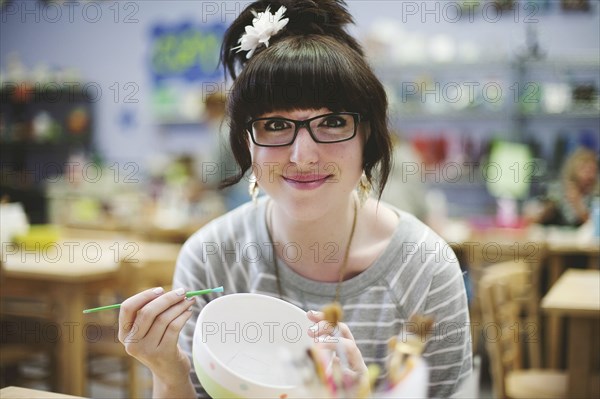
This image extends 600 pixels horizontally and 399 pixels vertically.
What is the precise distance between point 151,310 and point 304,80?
480mm

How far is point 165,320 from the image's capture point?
3.48 feet

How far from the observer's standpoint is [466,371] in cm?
133

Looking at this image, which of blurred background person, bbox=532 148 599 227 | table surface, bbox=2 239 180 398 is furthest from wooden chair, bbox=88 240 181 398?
blurred background person, bbox=532 148 599 227

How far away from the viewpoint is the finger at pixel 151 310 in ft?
3.42

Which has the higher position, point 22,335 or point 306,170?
point 306,170

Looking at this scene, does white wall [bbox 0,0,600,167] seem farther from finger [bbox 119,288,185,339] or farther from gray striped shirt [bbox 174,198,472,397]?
finger [bbox 119,288,185,339]

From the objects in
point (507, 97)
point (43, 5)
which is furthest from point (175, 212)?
point (43, 5)

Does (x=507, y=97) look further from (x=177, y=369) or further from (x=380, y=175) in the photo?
(x=177, y=369)

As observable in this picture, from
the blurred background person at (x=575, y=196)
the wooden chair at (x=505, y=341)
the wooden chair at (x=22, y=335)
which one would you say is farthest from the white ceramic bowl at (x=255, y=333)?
the blurred background person at (x=575, y=196)

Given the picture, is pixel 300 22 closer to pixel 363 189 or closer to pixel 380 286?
pixel 363 189

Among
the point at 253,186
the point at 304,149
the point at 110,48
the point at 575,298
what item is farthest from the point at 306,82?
the point at 110,48

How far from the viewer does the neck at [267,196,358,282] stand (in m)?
1.43

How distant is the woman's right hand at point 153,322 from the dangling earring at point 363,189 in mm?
492

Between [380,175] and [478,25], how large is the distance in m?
5.60
